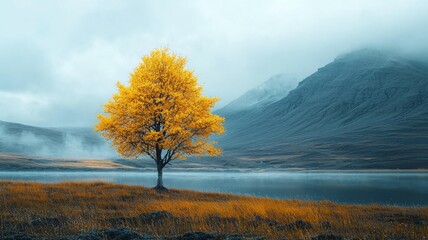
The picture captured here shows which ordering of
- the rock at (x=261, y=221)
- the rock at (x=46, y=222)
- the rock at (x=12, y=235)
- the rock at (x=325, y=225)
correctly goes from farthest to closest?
the rock at (x=261, y=221) < the rock at (x=325, y=225) < the rock at (x=46, y=222) < the rock at (x=12, y=235)

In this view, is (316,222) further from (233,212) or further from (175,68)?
(175,68)

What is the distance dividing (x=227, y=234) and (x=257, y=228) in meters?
2.06

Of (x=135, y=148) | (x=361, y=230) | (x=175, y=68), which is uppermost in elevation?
(x=175, y=68)

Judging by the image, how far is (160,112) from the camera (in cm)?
3198

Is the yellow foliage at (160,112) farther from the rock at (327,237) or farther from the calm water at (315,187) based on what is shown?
the rock at (327,237)

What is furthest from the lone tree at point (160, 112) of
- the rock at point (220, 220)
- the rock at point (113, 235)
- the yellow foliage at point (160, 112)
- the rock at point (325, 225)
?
the rock at point (113, 235)

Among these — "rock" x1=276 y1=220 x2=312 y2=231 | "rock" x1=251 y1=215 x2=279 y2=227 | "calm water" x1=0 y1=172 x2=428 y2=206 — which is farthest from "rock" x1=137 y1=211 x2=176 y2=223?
"calm water" x1=0 y1=172 x2=428 y2=206

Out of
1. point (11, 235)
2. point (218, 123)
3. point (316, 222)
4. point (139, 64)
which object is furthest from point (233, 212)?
point (139, 64)

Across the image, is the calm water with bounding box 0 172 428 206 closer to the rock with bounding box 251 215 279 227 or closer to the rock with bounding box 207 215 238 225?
the rock with bounding box 251 215 279 227

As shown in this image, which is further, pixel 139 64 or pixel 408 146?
pixel 408 146

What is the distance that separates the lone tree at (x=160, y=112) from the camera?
106 ft

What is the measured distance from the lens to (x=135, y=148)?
34.2 metres

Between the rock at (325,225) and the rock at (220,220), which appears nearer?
the rock at (325,225)

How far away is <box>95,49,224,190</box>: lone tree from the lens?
106ft
